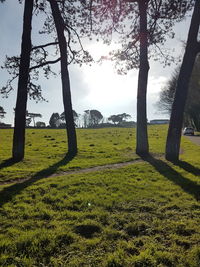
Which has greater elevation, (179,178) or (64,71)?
(64,71)

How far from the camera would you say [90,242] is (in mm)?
4039

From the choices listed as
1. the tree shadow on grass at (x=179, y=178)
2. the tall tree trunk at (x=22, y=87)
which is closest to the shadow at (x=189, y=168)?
the tree shadow on grass at (x=179, y=178)

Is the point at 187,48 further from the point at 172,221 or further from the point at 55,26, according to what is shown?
the point at 172,221

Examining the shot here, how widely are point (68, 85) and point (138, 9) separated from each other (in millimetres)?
6863

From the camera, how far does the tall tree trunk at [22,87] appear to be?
1253 cm

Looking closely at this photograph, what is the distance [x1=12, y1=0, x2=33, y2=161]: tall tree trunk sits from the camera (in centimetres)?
1253

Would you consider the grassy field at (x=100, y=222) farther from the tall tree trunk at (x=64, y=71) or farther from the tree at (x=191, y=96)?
the tree at (x=191, y=96)

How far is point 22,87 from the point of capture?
1251 cm

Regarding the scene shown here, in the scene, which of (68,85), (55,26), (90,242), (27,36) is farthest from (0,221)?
(55,26)

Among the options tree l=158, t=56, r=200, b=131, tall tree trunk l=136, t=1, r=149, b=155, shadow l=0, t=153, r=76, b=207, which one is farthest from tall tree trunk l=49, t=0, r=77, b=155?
tree l=158, t=56, r=200, b=131

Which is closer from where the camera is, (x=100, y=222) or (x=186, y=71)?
(x=100, y=222)

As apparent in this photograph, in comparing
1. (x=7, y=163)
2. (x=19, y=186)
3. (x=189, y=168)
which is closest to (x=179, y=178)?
(x=189, y=168)

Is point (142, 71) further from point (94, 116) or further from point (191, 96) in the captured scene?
point (94, 116)

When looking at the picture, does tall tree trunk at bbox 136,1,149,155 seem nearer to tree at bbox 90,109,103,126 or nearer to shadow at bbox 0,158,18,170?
shadow at bbox 0,158,18,170
